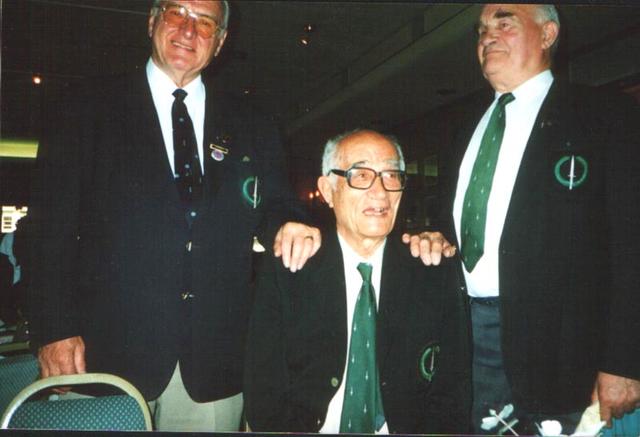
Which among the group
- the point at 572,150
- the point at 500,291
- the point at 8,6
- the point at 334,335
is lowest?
the point at 334,335

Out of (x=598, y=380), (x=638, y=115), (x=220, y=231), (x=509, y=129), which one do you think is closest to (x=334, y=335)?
(x=220, y=231)

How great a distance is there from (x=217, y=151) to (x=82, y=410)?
1047mm

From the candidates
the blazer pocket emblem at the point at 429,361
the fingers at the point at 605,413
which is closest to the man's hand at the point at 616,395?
the fingers at the point at 605,413

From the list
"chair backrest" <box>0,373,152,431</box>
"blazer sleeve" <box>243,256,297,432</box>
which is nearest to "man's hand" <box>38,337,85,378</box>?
"chair backrest" <box>0,373,152,431</box>

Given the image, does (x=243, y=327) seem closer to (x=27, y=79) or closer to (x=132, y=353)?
(x=132, y=353)

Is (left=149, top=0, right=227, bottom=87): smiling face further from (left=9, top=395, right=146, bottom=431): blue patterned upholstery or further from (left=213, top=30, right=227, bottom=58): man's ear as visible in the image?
(left=9, top=395, right=146, bottom=431): blue patterned upholstery

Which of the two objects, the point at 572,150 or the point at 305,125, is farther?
the point at 305,125

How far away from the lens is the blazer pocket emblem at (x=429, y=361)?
170 centimetres

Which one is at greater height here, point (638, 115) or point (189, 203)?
point (638, 115)

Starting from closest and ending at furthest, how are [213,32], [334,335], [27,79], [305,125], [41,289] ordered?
[41,289] < [334,335] < [213,32] < [27,79] < [305,125]

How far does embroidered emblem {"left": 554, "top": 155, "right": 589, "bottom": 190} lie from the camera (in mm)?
1748

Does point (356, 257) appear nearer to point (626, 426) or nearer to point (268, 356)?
point (268, 356)

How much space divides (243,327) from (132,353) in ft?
1.43

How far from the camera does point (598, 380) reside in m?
1.67
